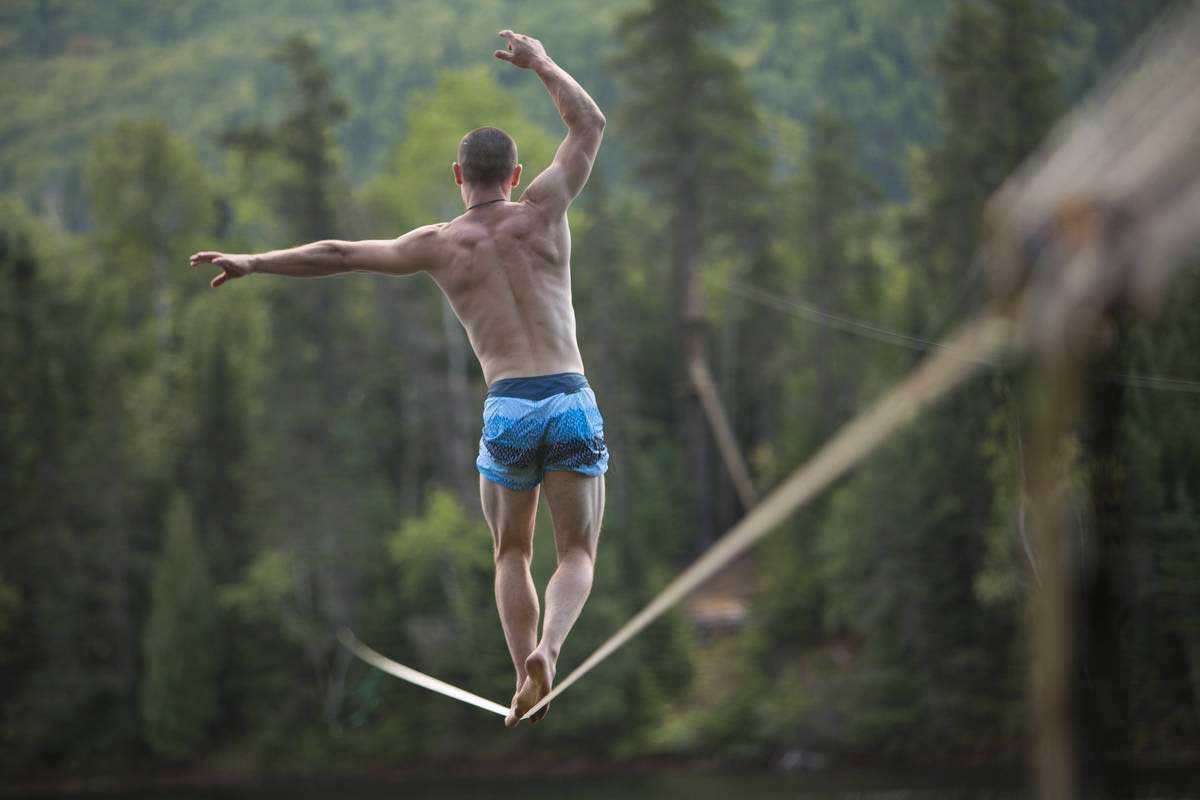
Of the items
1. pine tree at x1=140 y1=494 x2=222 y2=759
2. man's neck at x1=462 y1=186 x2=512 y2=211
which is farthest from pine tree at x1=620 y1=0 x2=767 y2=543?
man's neck at x1=462 y1=186 x2=512 y2=211

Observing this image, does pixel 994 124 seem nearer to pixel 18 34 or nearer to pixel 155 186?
pixel 155 186

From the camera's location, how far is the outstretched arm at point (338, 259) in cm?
619

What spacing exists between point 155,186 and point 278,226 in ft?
37.8

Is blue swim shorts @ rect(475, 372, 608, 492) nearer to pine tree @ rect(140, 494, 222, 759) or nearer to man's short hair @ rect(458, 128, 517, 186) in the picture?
man's short hair @ rect(458, 128, 517, 186)

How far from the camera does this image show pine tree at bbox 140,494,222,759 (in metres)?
34.6

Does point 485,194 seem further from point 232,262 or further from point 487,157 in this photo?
point 232,262

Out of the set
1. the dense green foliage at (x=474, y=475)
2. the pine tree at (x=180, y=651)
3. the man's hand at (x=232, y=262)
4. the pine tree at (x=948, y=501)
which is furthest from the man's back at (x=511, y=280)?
the pine tree at (x=180, y=651)

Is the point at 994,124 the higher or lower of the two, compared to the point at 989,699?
higher

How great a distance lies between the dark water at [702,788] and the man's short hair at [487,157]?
19441mm

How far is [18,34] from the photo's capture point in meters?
94.6

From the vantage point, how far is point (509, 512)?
21.5 feet

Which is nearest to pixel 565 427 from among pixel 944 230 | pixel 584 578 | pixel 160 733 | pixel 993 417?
pixel 584 578

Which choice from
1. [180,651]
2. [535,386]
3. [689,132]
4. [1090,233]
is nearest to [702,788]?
[180,651]

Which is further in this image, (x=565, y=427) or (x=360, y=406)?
(x=360, y=406)
